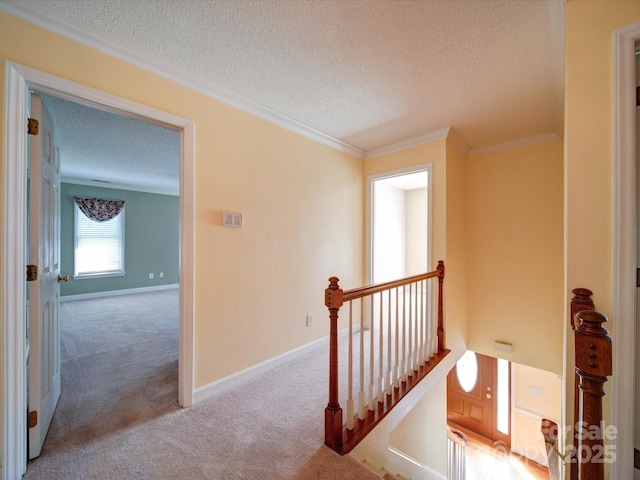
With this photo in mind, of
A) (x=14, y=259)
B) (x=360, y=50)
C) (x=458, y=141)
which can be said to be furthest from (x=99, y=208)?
(x=458, y=141)

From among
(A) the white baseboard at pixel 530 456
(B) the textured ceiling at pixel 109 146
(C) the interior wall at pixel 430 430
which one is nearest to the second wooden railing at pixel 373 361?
(C) the interior wall at pixel 430 430

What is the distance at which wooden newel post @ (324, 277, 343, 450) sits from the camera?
4.98 ft

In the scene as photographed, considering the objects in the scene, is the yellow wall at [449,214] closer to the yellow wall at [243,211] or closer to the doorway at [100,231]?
the yellow wall at [243,211]

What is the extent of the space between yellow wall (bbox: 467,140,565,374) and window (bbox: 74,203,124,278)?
23.5 ft

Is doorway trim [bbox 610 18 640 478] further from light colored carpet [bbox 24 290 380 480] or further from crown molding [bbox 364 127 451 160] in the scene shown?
crown molding [bbox 364 127 451 160]

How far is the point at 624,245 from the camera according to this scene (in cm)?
113

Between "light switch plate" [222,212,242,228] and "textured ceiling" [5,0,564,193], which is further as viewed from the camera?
"light switch plate" [222,212,242,228]

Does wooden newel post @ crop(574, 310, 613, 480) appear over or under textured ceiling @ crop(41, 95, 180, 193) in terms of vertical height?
under

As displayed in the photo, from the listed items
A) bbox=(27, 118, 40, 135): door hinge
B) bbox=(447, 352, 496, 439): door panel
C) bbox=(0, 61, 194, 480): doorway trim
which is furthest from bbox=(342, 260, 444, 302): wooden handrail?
bbox=(447, 352, 496, 439): door panel

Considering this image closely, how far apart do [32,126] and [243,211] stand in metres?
1.30

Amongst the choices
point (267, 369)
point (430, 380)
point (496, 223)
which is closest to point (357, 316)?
point (430, 380)

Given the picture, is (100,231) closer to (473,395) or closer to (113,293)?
(113,293)

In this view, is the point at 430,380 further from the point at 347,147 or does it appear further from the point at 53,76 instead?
the point at 53,76

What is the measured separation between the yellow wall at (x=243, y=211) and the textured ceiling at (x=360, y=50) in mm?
194
